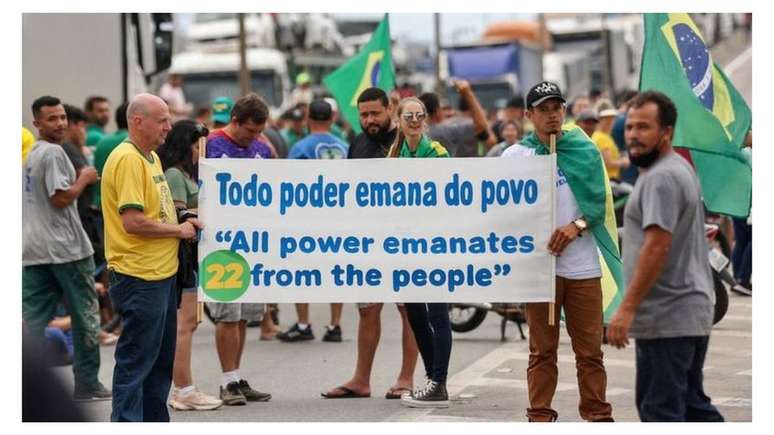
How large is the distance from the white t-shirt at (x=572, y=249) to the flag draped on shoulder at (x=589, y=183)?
45mm

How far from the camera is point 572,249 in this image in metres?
7.26

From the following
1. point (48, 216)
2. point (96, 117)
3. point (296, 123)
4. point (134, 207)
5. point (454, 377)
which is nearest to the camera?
point (134, 207)

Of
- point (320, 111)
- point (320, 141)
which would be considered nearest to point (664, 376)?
point (320, 141)

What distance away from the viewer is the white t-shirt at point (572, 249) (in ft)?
23.6

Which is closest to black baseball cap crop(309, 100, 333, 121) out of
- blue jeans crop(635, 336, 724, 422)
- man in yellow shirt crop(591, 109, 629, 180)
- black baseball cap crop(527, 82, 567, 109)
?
man in yellow shirt crop(591, 109, 629, 180)

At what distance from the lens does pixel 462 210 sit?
24.6 feet

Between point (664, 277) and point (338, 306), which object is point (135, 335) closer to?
point (664, 277)

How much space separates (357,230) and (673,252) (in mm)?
2283

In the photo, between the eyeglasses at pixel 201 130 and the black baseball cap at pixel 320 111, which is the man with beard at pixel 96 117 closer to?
the black baseball cap at pixel 320 111

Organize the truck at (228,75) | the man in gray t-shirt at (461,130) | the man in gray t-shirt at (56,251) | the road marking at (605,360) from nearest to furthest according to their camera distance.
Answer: the man in gray t-shirt at (56,251) → the road marking at (605,360) → the man in gray t-shirt at (461,130) → the truck at (228,75)

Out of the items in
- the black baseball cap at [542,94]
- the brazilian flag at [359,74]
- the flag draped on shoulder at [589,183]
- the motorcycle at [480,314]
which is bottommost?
the motorcycle at [480,314]

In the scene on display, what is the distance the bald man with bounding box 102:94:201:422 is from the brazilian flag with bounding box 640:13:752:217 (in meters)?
3.16

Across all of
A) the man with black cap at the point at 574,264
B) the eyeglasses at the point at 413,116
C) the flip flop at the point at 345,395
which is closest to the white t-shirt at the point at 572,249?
the man with black cap at the point at 574,264

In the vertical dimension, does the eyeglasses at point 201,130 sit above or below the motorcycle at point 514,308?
above
